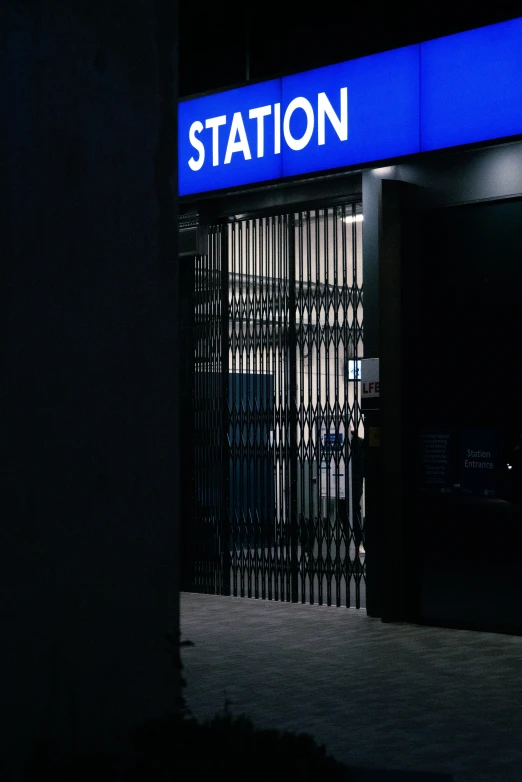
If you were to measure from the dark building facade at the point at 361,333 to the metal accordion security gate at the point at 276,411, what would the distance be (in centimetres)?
2

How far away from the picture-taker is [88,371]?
4.36 metres

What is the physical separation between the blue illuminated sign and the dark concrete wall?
188 inches

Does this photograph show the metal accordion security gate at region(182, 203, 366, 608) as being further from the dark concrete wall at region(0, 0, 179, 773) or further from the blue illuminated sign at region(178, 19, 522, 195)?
the dark concrete wall at region(0, 0, 179, 773)

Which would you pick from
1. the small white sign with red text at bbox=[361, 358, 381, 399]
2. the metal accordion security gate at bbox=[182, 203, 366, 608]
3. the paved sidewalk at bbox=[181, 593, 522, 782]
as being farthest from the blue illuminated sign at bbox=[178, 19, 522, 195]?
the paved sidewalk at bbox=[181, 593, 522, 782]

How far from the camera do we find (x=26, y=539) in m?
4.14

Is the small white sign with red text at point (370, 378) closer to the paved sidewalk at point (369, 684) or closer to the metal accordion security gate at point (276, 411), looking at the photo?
the metal accordion security gate at point (276, 411)

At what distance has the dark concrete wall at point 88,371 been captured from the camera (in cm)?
413

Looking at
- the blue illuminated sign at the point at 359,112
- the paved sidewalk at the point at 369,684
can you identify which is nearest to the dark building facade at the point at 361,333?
the blue illuminated sign at the point at 359,112

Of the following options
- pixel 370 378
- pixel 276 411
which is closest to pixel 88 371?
pixel 370 378

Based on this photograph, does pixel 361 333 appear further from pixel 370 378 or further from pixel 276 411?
pixel 276 411

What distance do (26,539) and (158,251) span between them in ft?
3.85

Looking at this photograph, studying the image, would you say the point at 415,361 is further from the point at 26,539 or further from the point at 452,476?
the point at 26,539

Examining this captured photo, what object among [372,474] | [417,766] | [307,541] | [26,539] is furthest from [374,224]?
[26,539]

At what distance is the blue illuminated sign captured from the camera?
9016 millimetres
